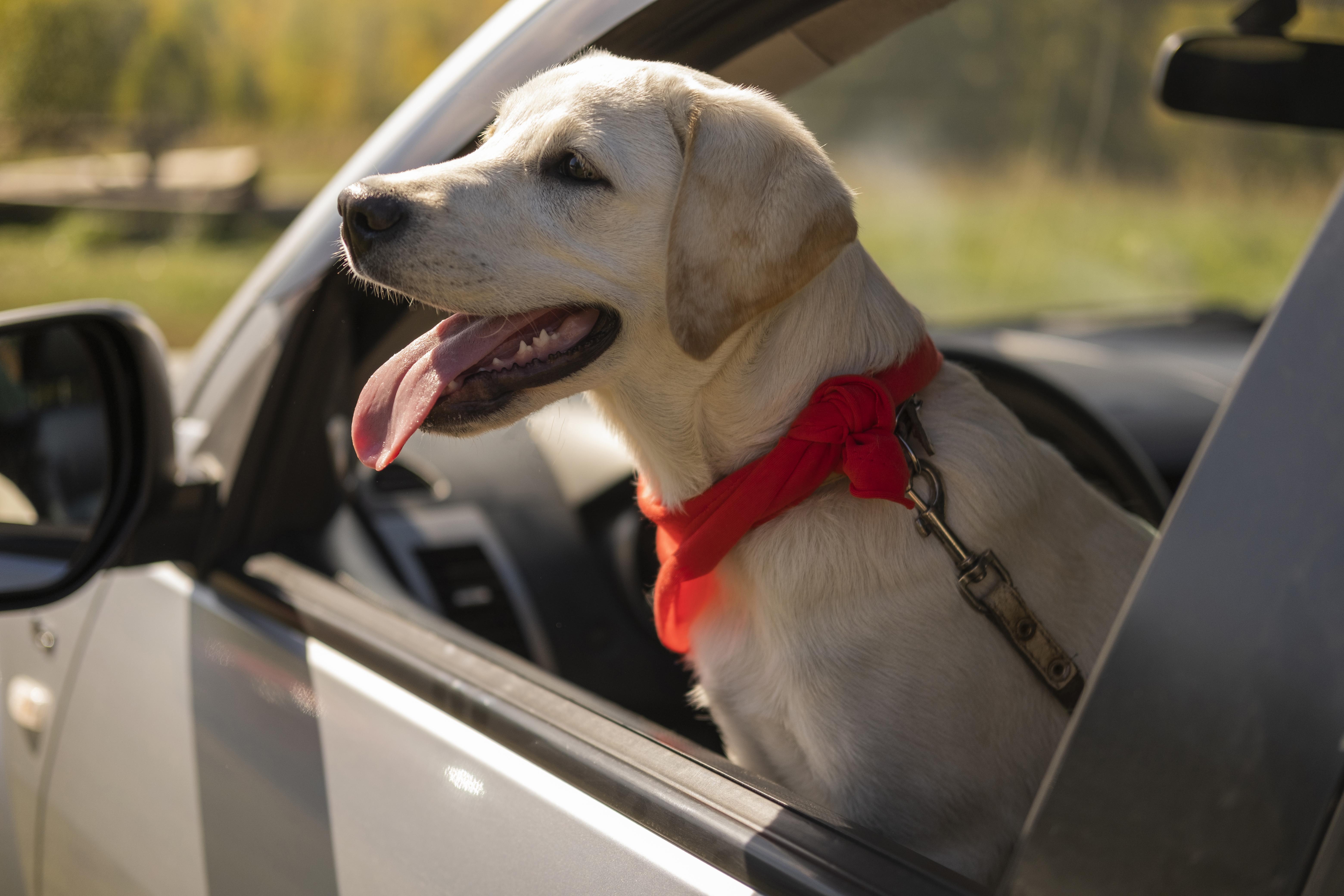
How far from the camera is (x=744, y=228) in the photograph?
64.4 inches

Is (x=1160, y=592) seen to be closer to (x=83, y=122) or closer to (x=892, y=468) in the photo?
(x=892, y=468)

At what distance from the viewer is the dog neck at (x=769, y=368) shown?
1.70 meters

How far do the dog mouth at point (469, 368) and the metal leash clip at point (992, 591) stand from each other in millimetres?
517

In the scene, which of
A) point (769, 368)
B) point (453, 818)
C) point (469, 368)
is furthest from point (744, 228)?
point (453, 818)

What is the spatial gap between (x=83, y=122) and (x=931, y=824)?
2145cm

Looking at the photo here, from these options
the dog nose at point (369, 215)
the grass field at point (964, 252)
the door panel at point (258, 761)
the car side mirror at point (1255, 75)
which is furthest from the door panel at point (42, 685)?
the grass field at point (964, 252)

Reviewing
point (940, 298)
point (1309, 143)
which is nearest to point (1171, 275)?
point (940, 298)

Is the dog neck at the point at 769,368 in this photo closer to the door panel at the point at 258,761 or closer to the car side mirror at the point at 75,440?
the door panel at the point at 258,761

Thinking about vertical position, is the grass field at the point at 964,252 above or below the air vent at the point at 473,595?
below

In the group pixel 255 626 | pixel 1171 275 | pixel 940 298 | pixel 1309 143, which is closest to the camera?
pixel 255 626

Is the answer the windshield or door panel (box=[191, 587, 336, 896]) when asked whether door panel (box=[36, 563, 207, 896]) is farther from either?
the windshield

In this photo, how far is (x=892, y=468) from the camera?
4.96 feet

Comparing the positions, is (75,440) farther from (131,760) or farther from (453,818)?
(453,818)

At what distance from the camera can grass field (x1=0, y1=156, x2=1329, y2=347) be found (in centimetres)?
1403
